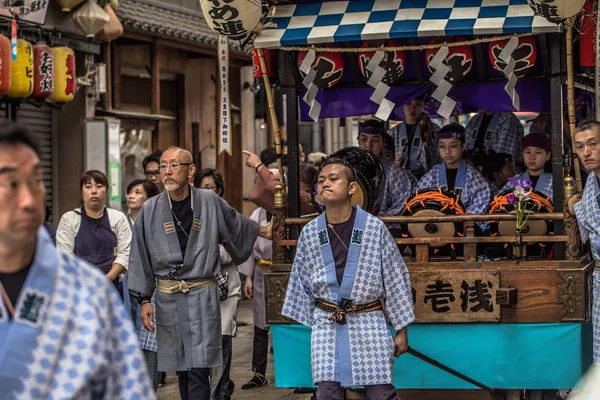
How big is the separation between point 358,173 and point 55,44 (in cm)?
682

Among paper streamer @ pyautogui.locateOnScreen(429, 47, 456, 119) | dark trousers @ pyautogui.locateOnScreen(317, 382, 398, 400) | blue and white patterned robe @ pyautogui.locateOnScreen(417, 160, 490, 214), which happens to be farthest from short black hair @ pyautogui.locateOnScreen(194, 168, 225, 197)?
dark trousers @ pyautogui.locateOnScreen(317, 382, 398, 400)

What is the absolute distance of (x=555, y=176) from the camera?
8.20m

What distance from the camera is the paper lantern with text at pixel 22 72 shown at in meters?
12.7

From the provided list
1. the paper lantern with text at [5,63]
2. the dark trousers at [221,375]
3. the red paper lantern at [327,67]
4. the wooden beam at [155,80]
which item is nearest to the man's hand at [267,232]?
the dark trousers at [221,375]

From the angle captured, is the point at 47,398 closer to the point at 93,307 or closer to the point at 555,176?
the point at 93,307

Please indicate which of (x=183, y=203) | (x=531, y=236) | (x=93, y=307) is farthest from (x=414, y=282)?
(x=93, y=307)

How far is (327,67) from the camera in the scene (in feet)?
29.7

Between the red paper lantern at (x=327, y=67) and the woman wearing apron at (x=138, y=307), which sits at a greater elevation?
the red paper lantern at (x=327, y=67)

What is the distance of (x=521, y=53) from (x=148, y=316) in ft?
12.1

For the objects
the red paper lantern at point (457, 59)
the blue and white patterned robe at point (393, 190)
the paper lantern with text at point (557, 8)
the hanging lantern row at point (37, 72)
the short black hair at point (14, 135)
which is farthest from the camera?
the hanging lantern row at point (37, 72)

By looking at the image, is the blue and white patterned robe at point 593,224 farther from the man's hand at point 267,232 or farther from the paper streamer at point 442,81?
the man's hand at point 267,232

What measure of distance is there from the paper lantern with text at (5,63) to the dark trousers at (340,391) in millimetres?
6771

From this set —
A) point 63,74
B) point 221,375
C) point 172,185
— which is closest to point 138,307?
point 221,375

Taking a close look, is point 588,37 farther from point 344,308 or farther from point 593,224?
point 344,308
